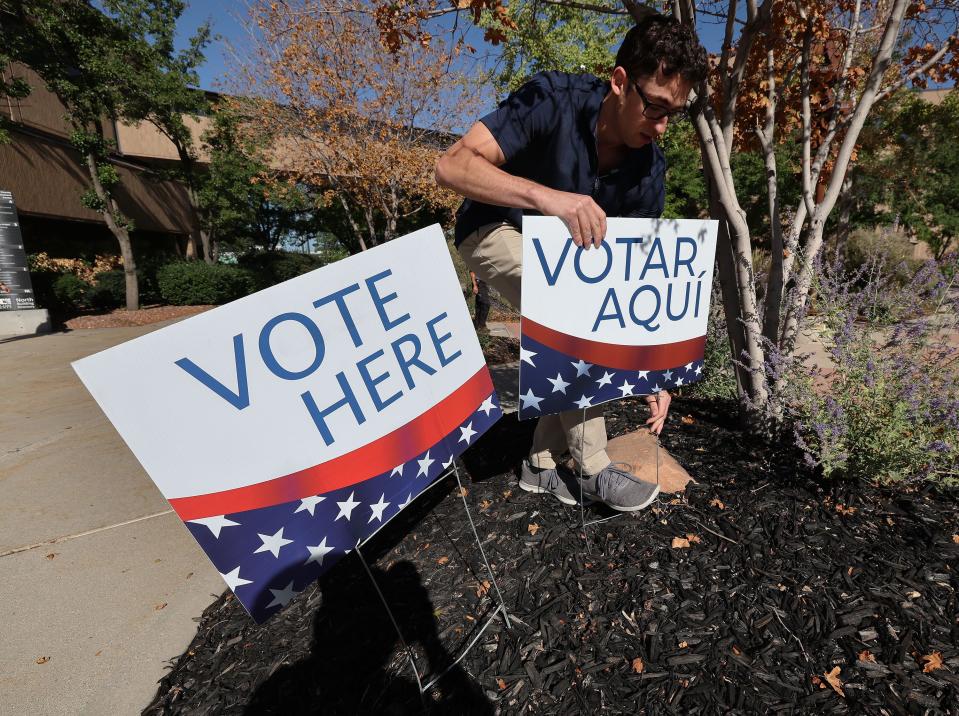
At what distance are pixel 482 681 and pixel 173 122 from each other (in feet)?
51.9

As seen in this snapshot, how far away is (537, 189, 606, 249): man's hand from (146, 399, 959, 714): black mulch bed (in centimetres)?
118

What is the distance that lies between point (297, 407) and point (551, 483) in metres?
1.39

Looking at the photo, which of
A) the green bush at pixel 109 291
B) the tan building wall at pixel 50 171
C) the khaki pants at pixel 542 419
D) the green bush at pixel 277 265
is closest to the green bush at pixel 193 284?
the green bush at pixel 109 291

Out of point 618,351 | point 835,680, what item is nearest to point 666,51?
point 618,351

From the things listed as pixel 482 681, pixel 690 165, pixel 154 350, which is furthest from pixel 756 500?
pixel 690 165

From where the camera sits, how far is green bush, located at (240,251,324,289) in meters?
21.0

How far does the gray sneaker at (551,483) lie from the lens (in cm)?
214

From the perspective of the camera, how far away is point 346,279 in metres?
1.23

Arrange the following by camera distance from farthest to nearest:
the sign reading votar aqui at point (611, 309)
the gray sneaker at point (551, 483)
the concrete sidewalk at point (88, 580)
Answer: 1. the gray sneaker at point (551, 483)
2. the sign reading votar aqui at point (611, 309)
3. the concrete sidewalk at point (88, 580)

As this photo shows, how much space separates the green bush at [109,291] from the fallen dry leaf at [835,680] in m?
16.2

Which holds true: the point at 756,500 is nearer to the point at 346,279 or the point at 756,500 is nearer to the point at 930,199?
the point at 346,279

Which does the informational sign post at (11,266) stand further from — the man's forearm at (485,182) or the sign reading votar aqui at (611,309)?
the sign reading votar aqui at (611,309)

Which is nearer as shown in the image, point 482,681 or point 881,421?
point 482,681

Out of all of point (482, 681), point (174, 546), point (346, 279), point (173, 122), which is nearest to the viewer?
point (346, 279)
